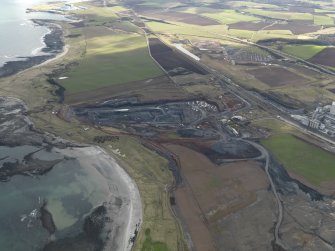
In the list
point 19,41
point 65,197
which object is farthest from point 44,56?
point 65,197

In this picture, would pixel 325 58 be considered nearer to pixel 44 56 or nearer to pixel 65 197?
pixel 44 56

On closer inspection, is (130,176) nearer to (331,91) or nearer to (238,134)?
(238,134)

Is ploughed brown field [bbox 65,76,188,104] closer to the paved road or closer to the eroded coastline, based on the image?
the eroded coastline

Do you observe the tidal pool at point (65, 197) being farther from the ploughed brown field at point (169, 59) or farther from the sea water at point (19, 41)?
the sea water at point (19, 41)

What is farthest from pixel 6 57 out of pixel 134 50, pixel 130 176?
pixel 130 176

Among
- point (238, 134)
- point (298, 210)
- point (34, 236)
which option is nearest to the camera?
point (34, 236)
